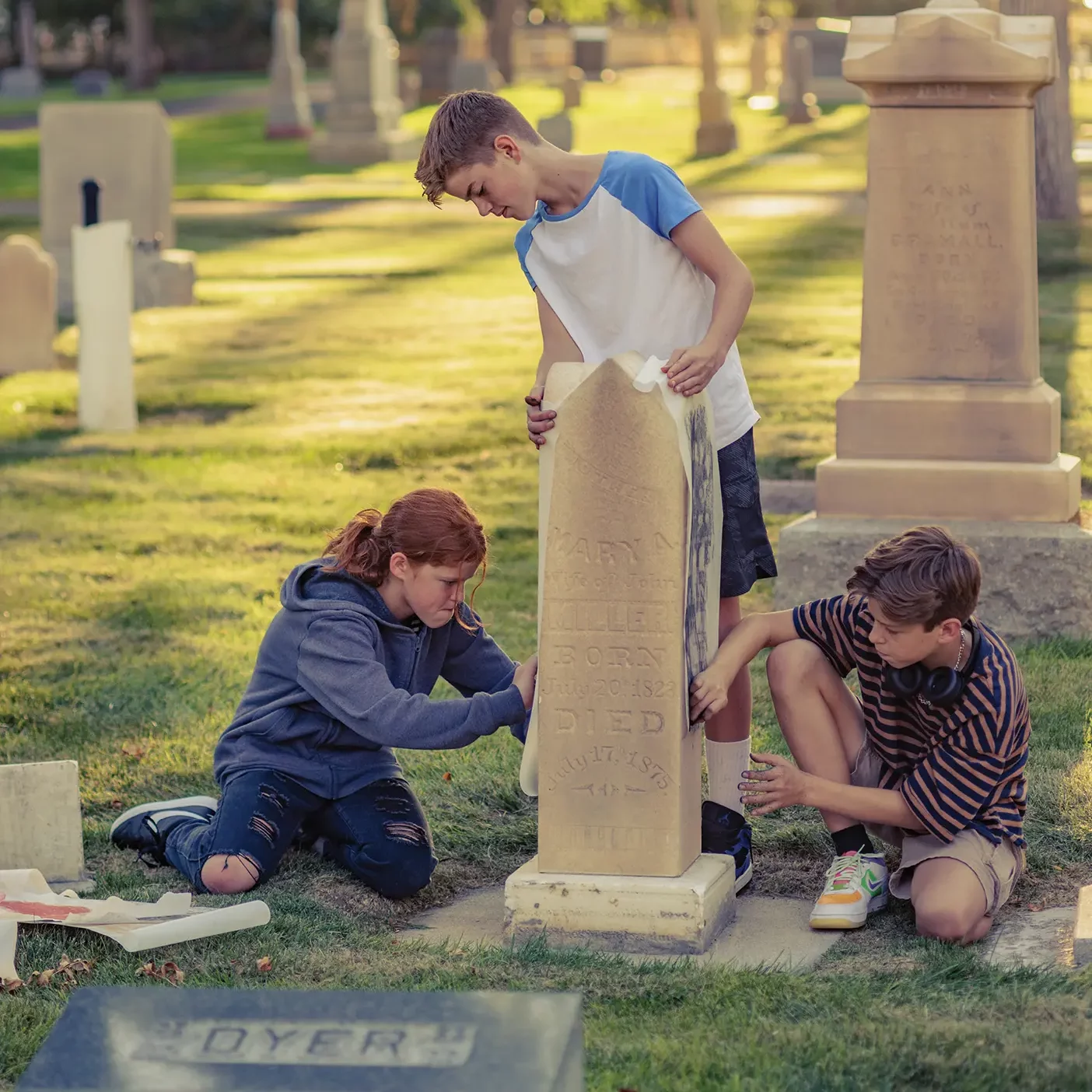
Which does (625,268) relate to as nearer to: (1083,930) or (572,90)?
(1083,930)

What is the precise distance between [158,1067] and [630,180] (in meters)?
2.39

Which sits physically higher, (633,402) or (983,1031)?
(633,402)

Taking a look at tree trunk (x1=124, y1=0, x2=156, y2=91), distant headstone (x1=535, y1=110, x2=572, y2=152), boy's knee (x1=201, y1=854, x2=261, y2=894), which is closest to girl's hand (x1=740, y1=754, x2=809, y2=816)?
boy's knee (x1=201, y1=854, x2=261, y2=894)

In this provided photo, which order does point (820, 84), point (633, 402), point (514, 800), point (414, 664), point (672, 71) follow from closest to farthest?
point (633, 402)
point (414, 664)
point (514, 800)
point (820, 84)
point (672, 71)

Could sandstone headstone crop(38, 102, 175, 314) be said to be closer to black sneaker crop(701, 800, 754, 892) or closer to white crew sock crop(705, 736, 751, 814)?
white crew sock crop(705, 736, 751, 814)

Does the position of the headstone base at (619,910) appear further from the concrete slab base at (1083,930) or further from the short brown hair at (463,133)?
the short brown hair at (463,133)

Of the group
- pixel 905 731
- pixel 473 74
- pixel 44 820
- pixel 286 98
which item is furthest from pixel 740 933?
pixel 473 74

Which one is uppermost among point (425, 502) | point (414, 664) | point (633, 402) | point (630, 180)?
point (630, 180)

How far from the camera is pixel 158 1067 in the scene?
244 centimetres

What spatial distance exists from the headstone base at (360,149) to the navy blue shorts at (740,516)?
2398cm

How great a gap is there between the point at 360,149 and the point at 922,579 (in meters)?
24.8

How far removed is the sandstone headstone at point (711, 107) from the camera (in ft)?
91.3

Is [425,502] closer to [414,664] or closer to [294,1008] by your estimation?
[414,664]

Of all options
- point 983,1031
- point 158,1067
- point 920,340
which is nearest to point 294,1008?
point 158,1067
